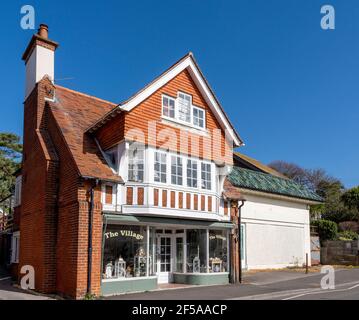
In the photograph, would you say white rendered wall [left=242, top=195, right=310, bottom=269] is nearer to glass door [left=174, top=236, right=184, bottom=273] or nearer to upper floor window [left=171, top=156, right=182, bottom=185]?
glass door [left=174, top=236, right=184, bottom=273]

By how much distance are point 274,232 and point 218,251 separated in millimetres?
8488

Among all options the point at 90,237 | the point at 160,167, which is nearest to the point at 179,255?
the point at 160,167

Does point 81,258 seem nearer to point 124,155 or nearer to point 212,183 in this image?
point 124,155

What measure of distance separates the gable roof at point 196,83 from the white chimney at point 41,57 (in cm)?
341

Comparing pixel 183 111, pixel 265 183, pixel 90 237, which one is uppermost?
pixel 183 111

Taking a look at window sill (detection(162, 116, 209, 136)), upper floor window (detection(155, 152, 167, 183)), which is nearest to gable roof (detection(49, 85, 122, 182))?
upper floor window (detection(155, 152, 167, 183))

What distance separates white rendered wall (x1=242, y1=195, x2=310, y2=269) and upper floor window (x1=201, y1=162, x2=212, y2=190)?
22.9 feet

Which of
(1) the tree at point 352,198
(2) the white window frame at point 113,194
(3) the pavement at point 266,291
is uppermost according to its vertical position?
(1) the tree at point 352,198

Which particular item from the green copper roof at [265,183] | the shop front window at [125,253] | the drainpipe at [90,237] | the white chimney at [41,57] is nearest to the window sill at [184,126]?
the drainpipe at [90,237]

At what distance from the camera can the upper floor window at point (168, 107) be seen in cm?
1691

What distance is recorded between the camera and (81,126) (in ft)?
55.6

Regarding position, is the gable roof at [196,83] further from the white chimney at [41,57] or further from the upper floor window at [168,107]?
the white chimney at [41,57]

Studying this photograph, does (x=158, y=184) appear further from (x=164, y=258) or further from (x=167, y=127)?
(x=164, y=258)

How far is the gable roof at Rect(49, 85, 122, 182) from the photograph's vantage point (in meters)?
14.9
